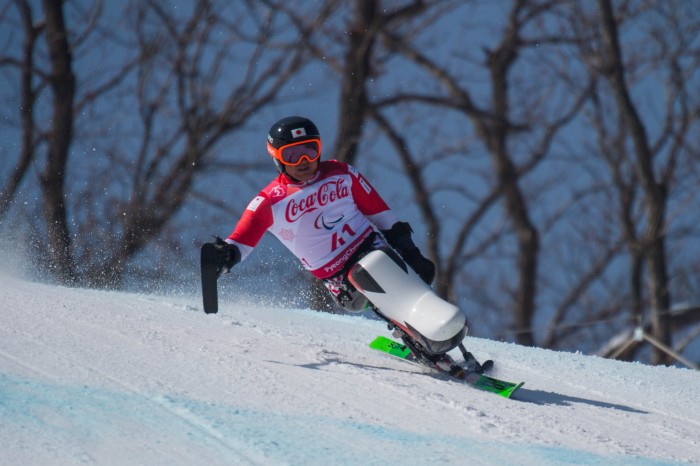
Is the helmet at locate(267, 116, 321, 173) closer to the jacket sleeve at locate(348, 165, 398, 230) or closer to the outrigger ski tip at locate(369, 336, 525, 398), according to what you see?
the jacket sleeve at locate(348, 165, 398, 230)

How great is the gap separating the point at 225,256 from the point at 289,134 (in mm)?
702

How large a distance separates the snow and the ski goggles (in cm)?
99

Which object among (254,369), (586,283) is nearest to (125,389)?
(254,369)

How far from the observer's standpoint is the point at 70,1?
11633mm

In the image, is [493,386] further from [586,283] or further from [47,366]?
[586,283]

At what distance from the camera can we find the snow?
2701 millimetres

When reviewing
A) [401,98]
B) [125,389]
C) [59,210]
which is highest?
[401,98]

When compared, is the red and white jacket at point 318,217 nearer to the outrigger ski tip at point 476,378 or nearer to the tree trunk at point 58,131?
the outrigger ski tip at point 476,378

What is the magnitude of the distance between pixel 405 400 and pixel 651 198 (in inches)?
405

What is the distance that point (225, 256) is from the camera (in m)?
4.05

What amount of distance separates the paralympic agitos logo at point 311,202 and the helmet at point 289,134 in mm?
180

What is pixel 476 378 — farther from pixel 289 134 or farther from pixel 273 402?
pixel 289 134

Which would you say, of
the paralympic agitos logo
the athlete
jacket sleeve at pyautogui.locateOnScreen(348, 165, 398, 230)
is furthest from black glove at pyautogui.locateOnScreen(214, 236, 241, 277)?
jacket sleeve at pyautogui.locateOnScreen(348, 165, 398, 230)

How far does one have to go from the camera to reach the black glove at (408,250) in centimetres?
438
